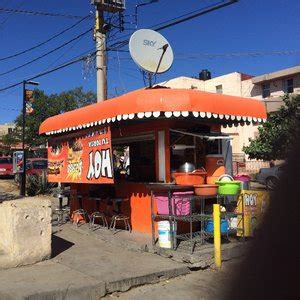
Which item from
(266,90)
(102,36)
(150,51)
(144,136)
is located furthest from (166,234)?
(266,90)

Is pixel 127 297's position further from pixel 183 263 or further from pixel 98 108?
pixel 98 108

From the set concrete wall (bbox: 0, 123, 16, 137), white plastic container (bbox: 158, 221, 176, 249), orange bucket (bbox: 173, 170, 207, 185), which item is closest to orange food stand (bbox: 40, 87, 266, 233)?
orange bucket (bbox: 173, 170, 207, 185)

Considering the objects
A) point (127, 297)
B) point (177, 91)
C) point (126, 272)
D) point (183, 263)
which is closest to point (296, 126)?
point (127, 297)

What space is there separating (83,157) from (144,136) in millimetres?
1549

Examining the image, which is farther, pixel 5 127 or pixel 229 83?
pixel 5 127

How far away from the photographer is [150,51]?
10492 mm

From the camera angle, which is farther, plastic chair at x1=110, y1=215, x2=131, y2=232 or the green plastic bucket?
plastic chair at x1=110, y1=215, x2=131, y2=232

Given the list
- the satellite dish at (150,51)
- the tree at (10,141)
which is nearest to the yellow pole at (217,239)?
the satellite dish at (150,51)

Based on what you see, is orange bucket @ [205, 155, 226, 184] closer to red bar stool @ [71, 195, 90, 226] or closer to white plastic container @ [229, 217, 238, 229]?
white plastic container @ [229, 217, 238, 229]

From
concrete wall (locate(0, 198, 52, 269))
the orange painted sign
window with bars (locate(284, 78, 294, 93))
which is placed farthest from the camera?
window with bars (locate(284, 78, 294, 93))

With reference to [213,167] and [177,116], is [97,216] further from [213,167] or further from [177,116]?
[177,116]

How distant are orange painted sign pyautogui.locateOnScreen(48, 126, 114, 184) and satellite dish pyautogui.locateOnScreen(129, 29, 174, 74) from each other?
1729mm

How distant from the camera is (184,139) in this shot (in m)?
9.88

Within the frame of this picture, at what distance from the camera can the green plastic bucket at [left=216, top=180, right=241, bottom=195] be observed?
8.52 metres
